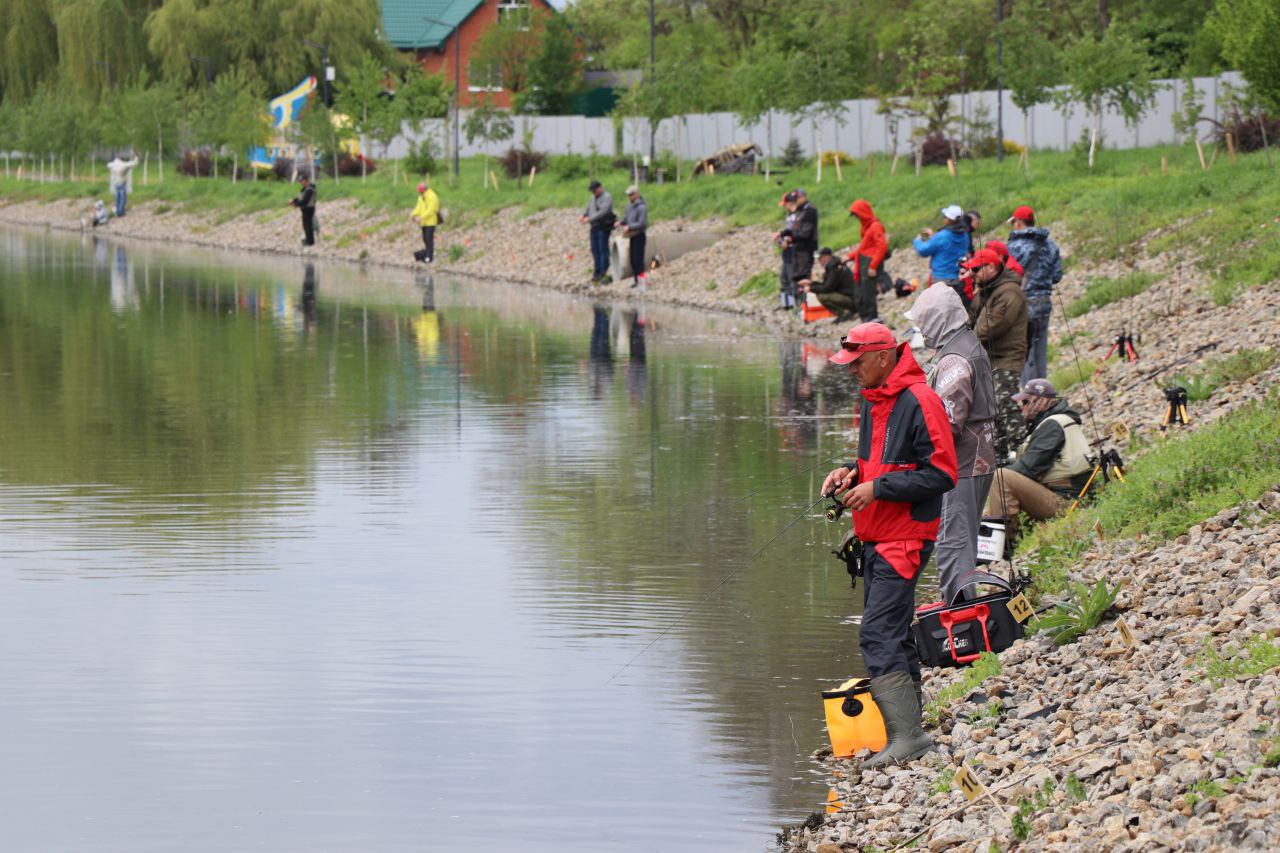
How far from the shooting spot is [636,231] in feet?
116

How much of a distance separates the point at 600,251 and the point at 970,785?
30099mm

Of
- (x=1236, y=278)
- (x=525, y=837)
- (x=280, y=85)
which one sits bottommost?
(x=525, y=837)

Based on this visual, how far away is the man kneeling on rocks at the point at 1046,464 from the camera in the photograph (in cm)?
1243

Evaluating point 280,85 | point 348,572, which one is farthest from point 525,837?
point 280,85

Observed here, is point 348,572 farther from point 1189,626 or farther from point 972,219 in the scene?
point 972,219

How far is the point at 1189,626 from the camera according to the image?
8961 mm

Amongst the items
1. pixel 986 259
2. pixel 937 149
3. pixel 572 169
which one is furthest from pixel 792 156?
pixel 986 259

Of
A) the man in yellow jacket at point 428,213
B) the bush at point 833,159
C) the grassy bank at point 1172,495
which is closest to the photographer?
the grassy bank at point 1172,495

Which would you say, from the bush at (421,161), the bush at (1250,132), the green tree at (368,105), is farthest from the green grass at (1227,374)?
the green tree at (368,105)

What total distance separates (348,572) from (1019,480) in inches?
168

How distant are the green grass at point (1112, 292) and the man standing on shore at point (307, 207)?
2945 centimetres

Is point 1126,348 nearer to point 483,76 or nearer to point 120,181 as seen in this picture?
point 120,181

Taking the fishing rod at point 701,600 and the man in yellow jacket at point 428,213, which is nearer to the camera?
the fishing rod at point 701,600

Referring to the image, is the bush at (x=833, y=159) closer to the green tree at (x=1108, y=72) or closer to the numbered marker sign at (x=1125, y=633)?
the green tree at (x=1108, y=72)
